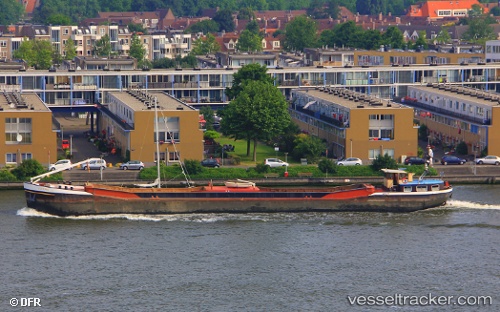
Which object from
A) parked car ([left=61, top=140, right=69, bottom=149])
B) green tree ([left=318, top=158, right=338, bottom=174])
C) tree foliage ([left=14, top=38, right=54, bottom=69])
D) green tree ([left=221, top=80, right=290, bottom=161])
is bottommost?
green tree ([left=318, top=158, right=338, bottom=174])

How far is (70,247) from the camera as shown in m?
48.3

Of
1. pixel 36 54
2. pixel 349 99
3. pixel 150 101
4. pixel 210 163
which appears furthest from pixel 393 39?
pixel 210 163

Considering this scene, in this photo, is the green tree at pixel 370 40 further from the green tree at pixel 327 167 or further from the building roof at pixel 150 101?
the green tree at pixel 327 167

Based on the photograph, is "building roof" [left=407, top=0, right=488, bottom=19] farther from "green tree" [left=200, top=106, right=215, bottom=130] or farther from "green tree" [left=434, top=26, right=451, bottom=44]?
"green tree" [left=200, top=106, right=215, bottom=130]

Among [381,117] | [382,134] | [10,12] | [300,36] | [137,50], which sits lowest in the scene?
[382,134]

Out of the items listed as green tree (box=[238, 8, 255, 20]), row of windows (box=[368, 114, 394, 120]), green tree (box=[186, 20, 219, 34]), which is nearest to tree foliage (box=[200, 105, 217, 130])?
row of windows (box=[368, 114, 394, 120])

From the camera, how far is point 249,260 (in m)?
46.6

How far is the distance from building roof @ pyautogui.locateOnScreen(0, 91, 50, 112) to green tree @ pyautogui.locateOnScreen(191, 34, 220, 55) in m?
48.8

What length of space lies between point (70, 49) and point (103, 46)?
5.72 metres

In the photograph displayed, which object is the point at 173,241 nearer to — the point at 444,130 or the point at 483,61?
the point at 444,130

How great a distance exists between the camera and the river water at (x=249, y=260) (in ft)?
137

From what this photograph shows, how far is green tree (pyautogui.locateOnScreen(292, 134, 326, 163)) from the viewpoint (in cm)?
6694

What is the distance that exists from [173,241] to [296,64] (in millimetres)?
53707

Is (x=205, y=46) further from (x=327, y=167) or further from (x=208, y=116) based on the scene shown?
(x=327, y=167)
